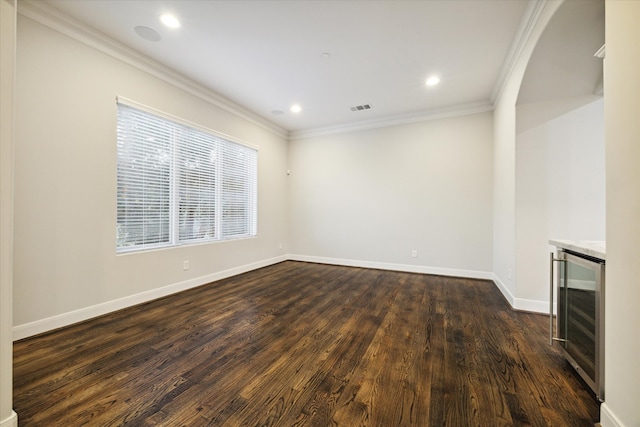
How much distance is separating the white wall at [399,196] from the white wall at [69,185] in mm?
3068

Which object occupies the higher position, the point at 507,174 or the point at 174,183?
the point at 507,174

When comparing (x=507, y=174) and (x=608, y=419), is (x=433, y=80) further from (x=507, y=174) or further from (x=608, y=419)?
(x=608, y=419)

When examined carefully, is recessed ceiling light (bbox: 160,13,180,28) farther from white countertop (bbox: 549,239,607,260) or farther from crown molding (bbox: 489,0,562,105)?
white countertop (bbox: 549,239,607,260)

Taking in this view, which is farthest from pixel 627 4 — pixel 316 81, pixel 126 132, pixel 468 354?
pixel 126 132

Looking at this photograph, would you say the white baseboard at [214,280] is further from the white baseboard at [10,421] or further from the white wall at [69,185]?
the white baseboard at [10,421]

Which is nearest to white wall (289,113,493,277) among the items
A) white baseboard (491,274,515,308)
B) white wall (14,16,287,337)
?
white baseboard (491,274,515,308)

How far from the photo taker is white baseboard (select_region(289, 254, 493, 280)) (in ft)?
14.2

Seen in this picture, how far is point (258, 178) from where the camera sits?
5.07 m

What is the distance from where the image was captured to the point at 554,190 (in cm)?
283

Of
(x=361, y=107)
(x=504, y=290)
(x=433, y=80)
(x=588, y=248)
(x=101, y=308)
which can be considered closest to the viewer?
(x=588, y=248)

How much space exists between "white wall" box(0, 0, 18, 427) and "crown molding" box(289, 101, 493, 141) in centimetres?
472

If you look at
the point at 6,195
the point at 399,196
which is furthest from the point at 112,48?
the point at 399,196

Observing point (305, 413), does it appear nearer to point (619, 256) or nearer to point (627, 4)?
point (619, 256)

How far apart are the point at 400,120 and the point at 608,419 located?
461 cm
